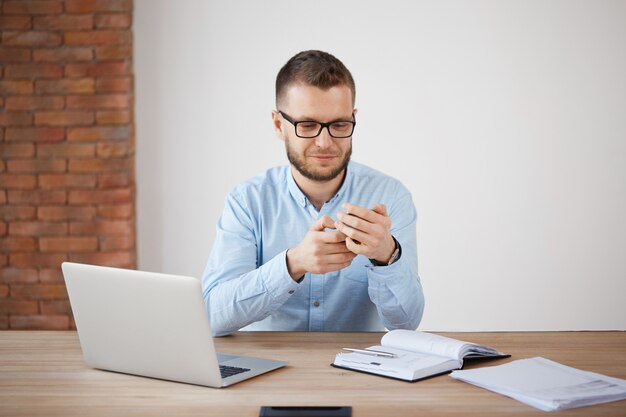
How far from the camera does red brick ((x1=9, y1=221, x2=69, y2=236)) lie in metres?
3.91

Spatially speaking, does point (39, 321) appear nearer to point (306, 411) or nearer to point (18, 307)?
point (18, 307)

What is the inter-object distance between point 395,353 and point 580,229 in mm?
2634

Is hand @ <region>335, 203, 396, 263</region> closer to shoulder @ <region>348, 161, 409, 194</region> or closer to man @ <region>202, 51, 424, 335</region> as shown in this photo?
man @ <region>202, 51, 424, 335</region>

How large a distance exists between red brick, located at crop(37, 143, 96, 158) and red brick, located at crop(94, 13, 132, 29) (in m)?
0.60

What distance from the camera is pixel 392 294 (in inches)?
83.3

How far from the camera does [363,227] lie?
1.89m

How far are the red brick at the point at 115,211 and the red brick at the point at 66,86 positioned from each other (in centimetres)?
59

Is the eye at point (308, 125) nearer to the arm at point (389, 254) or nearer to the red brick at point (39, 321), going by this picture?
the arm at point (389, 254)

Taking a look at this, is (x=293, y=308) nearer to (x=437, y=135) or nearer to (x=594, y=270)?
(x=437, y=135)

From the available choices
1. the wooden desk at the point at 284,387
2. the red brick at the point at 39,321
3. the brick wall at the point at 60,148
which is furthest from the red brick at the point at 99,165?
the wooden desk at the point at 284,387

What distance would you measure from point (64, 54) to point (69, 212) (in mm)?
800

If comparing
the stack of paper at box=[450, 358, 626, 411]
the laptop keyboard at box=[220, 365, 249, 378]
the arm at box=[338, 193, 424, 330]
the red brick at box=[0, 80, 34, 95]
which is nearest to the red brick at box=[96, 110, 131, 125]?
the red brick at box=[0, 80, 34, 95]

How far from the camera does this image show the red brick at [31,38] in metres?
3.83

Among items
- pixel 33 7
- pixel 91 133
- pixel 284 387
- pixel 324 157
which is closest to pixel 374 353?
pixel 284 387
